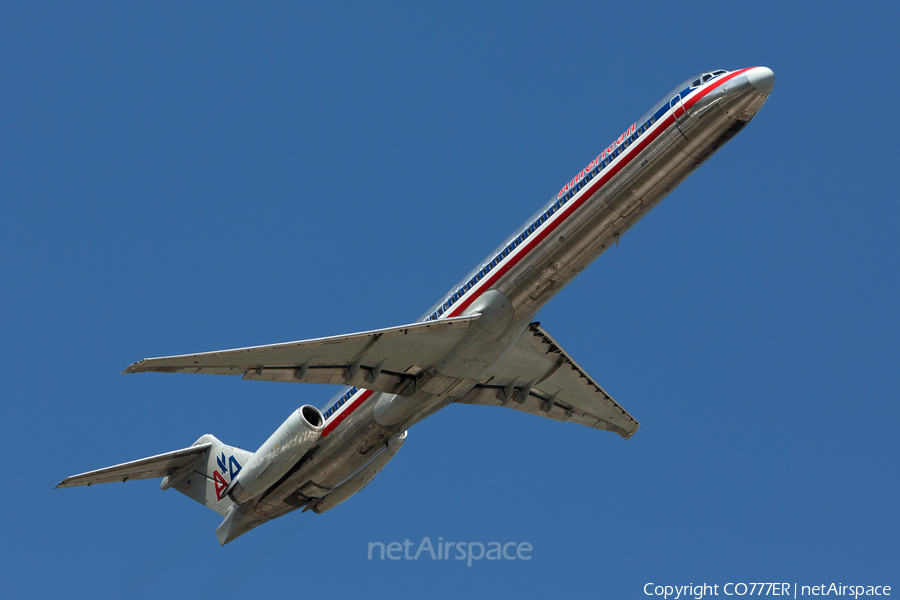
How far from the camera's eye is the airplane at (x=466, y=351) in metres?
28.1

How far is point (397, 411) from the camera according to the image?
1277 inches

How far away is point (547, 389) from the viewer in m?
38.0

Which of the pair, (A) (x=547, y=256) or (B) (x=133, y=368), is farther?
(A) (x=547, y=256)

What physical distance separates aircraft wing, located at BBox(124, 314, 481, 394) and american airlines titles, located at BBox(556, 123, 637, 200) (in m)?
4.78

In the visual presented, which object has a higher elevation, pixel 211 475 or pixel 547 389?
pixel 547 389

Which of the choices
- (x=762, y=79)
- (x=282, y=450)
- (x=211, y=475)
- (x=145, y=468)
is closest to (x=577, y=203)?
(x=762, y=79)

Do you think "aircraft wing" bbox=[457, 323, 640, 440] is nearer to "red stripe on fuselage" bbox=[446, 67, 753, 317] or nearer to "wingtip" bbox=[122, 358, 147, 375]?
"red stripe on fuselage" bbox=[446, 67, 753, 317]

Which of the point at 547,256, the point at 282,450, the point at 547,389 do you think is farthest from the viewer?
the point at 547,389

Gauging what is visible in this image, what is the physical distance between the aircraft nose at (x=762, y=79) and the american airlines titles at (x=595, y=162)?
3.57 m

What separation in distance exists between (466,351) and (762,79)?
11735 millimetres

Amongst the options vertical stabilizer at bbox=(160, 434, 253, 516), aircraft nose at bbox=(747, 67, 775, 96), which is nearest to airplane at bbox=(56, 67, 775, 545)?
aircraft nose at bbox=(747, 67, 775, 96)

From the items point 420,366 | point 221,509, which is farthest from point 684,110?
point 221,509

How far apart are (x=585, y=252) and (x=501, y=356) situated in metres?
4.69

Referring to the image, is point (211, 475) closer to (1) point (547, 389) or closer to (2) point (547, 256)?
(1) point (547, 389)
